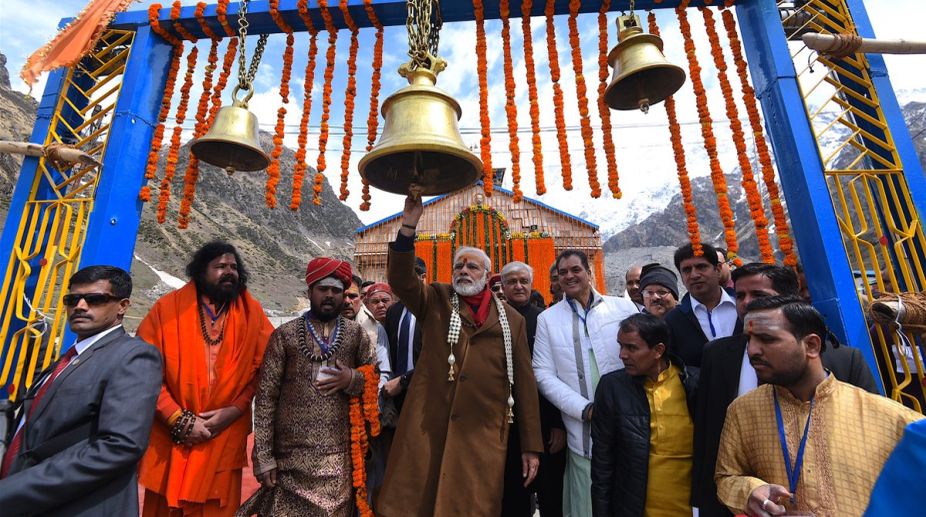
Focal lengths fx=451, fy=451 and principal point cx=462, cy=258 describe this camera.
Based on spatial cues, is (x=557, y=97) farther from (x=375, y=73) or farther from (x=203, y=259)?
(x=203, y=259)

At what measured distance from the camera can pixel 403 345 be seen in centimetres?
360

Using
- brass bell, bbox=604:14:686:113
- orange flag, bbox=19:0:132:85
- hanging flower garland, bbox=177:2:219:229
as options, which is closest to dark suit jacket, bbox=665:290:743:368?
brass bell, bbox=604:14:686:113

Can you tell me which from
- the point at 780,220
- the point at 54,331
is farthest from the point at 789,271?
the point at 54,331

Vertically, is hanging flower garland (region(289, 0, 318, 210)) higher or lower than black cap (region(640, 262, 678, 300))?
higher

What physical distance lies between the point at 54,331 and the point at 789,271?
5.47 m

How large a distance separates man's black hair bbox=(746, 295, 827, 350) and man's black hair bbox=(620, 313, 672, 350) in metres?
0.67

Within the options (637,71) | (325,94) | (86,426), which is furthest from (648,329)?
(325,94)

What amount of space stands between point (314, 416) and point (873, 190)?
15.2 ft

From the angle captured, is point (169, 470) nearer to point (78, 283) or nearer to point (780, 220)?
point (78, 283)

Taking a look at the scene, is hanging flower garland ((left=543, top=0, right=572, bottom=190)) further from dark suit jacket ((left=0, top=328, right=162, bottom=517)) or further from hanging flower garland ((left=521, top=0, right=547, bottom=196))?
dark suit jacket ((left=0, top=328, right=162, bottom=517))

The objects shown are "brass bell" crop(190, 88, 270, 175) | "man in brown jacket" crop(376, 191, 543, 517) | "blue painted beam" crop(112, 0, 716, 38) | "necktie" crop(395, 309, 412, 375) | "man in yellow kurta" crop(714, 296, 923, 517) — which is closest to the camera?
"man in yellow kurta" crop(714, 296, 923, 517)

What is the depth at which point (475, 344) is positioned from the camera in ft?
A: 9.53

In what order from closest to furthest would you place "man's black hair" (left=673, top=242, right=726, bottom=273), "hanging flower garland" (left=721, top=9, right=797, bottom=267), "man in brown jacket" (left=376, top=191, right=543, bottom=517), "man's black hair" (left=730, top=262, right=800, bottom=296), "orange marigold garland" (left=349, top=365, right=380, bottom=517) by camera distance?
1. "man's black hair" (left=730, top=262, right=800, bottom=296)
2. "man in brown jacket" (left=376, top=191, right=543, bottom=517)
3. "orange marigold garland" (left=349, top=365, right=380, bottom=517)
4. "man's black hair" (left=673, top=242, right=726, bottom=273)
5. "hanging flower garland" (left=721, top=9, right=797, bottom=267)

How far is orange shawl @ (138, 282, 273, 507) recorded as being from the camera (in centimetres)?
264
